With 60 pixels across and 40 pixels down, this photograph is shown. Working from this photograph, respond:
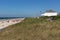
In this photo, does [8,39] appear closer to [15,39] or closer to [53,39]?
[15,39]

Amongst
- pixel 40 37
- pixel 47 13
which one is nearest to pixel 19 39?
pixel 40 37

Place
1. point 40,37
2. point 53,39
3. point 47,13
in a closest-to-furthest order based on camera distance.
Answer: point 53,39 → point 40,37 → point 47,13

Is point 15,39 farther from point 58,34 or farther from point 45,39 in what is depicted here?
point 58,34

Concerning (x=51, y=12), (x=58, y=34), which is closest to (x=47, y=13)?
(x=51, y=12)

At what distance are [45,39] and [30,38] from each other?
1554mm

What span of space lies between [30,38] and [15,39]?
1.41 meters

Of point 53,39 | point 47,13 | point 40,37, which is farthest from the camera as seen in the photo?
point 47,13

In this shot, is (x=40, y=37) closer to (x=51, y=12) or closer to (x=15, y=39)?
(x=15, y=39)

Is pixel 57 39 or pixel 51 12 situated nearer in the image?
pixel 57 39

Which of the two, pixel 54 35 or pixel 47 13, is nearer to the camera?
pixel 54 35

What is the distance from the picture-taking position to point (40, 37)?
55.8 feet

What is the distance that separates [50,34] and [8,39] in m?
4.18

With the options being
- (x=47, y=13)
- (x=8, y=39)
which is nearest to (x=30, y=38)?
(x=8, y=39)

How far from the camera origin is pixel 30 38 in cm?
1697
